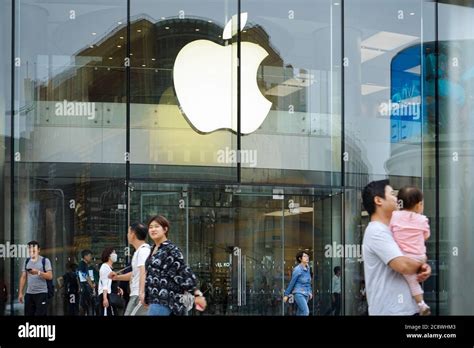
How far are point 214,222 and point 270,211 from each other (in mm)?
694

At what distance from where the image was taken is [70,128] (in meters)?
9.45

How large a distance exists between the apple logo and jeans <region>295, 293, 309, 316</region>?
6.73ft

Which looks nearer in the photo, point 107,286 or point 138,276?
point 138,276

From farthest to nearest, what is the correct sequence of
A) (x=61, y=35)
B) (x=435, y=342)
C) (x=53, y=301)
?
(x=61, y=35)
(x=53, y=301)
(x=435, y=342)

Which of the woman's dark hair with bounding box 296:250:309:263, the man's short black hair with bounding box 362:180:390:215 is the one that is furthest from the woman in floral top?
the woman's dark hair with bounding box 296:250:309:263

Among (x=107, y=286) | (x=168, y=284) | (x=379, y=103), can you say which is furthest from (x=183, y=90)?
(x=168, y=284)

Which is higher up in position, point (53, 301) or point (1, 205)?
point (1, 205)

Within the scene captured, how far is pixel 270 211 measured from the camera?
9.99m

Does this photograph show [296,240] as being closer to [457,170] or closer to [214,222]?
[214,222]

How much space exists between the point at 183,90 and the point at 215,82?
389 mm

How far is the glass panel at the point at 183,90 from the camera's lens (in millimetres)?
9617

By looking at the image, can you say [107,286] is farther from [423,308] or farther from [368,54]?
[423,308]

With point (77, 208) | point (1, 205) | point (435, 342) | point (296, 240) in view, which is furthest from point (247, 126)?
point (435, 342)

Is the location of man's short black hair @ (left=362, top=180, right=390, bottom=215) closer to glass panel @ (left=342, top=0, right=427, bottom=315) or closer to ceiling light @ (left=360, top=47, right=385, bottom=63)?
glass panel @ (left=342, top=0, right=427, bottom=315)
